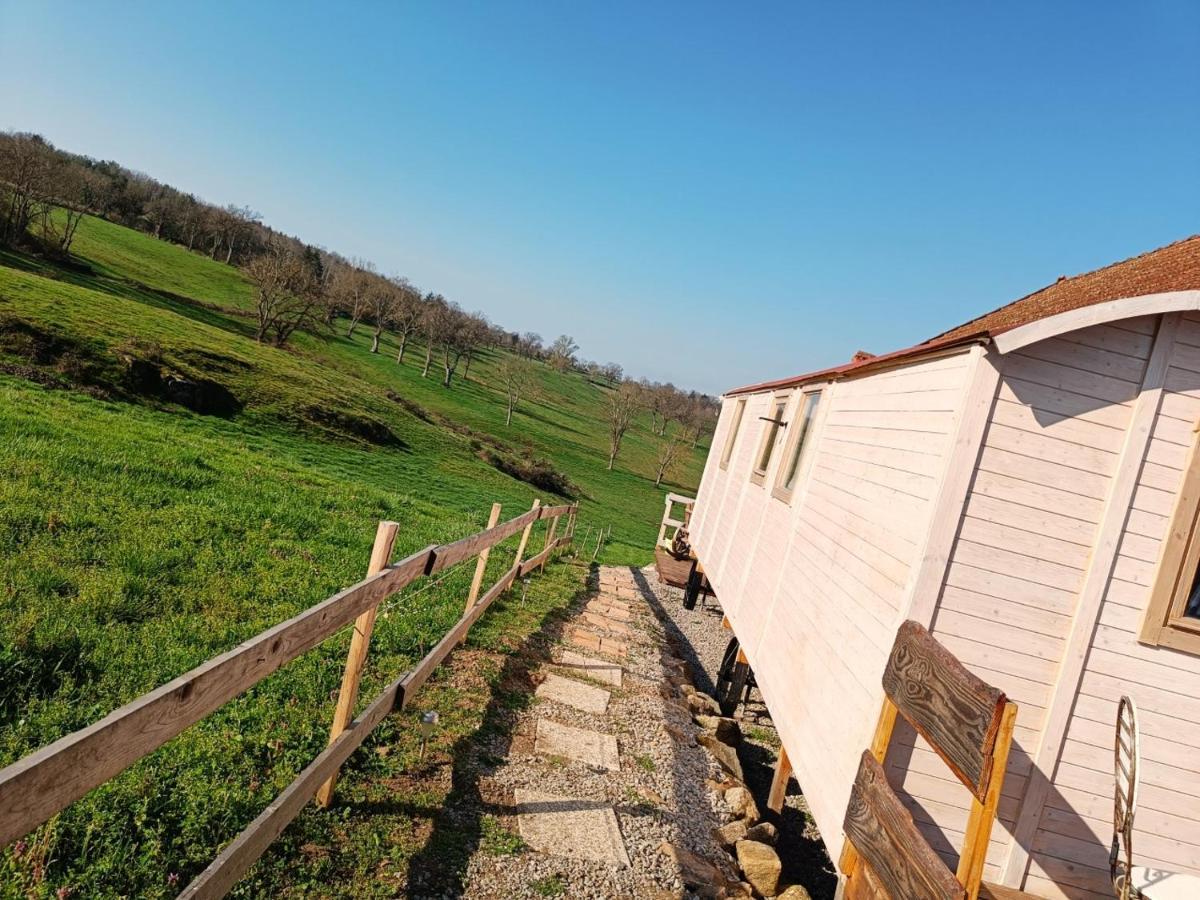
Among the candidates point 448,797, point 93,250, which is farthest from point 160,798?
point 93,250

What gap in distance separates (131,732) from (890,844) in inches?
135

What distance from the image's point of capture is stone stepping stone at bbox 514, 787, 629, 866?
4.25m

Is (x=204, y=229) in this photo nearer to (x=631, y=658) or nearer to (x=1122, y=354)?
(x=631, y=658)

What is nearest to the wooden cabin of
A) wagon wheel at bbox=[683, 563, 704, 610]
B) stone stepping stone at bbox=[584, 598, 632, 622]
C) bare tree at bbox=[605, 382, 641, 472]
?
stone stepping stone at bbox=[584, 598, 632, 622]

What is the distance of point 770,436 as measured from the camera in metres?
10.4

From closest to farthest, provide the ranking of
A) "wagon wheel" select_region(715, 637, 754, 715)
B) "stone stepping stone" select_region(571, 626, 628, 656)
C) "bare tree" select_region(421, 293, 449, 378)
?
"stone stepping stone" select_region(571, 626, 628, 656)
"wagon wheel" select_region(715, 637, 754, 715)
"bare tree" select_region(421, 293, 449, 378)

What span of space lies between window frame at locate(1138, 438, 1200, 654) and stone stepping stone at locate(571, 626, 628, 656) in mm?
5979

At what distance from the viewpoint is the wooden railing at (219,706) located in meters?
1.65

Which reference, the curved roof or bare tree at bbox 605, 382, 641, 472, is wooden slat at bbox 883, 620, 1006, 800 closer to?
the curved roof

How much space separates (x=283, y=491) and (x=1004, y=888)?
9.60m

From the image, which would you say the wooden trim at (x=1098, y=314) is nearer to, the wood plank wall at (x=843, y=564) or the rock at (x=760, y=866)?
the wood plank wall at (x=843, y=564)

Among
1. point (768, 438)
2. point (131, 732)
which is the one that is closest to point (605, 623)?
point (768, 438)

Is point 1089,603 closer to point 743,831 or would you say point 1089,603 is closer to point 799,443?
point 743,831

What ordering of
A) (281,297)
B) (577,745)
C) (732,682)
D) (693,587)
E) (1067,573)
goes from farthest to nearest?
1. (281,297)
2. (693,587)
3. (732,682)
4. (577,745)
5. (1067,573)
